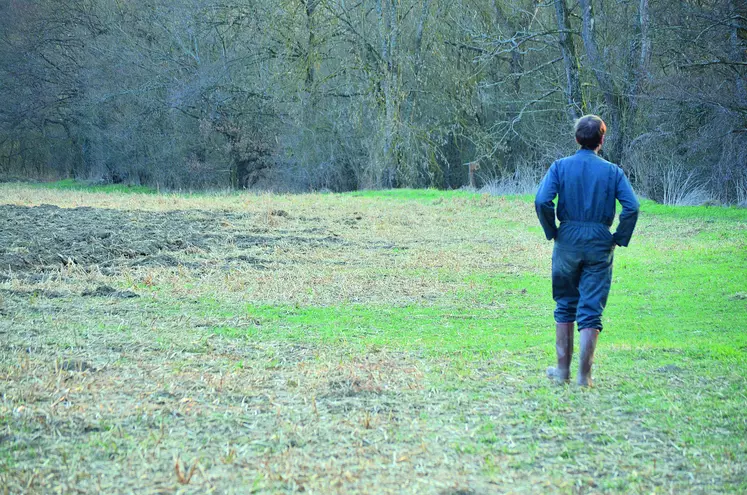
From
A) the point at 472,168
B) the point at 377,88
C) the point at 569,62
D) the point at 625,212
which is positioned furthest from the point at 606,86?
the point at 625,212

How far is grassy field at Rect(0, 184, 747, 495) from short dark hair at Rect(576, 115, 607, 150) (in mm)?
1893

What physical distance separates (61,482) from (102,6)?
44.6m

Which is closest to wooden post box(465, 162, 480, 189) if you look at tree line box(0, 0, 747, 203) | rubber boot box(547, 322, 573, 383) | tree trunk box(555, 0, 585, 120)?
tree line box(0, 0, 747, 203)

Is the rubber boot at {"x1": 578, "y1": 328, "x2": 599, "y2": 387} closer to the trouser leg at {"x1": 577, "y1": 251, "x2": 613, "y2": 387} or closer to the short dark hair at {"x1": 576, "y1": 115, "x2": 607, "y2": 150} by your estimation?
the trouser leg at {"x1": 577, "y1": 251, "x2": 613, "y2": 387}

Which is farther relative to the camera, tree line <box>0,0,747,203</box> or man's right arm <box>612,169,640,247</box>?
tree line <box>0,0,747,203</box>

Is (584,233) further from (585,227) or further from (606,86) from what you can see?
(606,86)

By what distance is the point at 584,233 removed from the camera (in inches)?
254

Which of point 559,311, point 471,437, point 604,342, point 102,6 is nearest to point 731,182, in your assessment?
point 604,342

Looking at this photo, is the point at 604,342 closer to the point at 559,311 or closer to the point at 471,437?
the point at 559,311

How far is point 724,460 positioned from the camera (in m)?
4.78

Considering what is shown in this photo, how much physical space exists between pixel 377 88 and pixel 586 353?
29.5 m

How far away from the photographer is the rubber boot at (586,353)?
6.34m

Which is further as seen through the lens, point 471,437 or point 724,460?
point 471,437

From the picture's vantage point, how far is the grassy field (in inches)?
181
